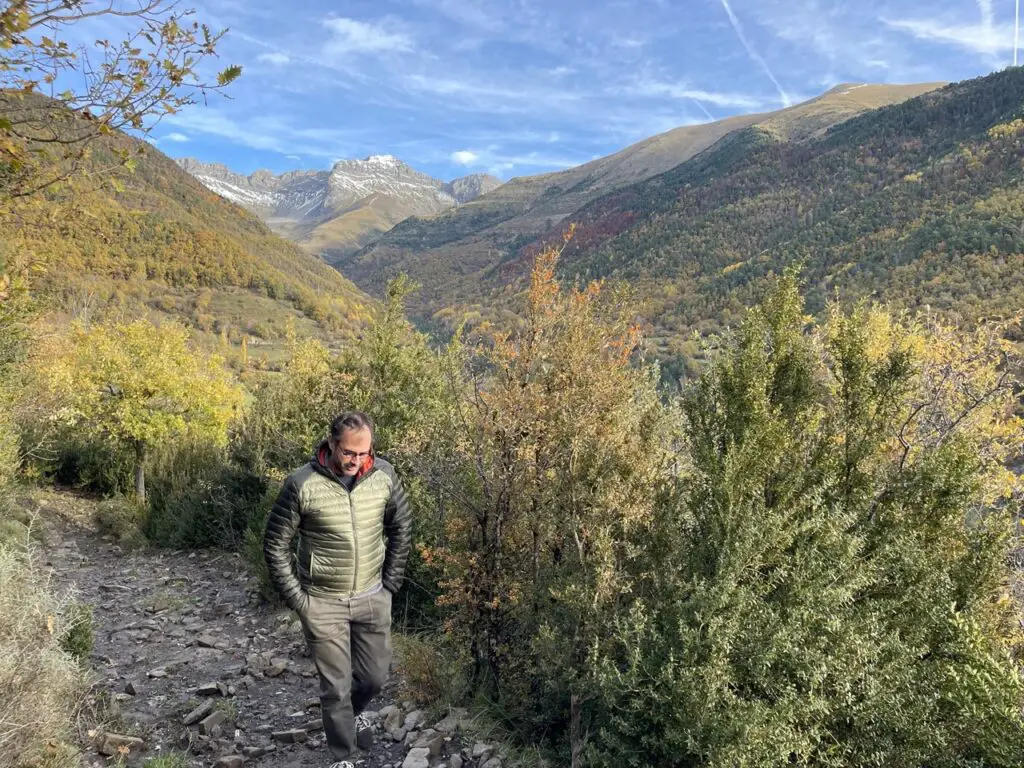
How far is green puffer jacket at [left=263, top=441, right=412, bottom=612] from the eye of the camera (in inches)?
141

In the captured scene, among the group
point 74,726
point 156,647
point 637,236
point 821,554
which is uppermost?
point 637,236

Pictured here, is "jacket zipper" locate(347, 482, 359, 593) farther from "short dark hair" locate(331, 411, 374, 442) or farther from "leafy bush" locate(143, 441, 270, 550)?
"leafy bush" locate(143, 441, 270, 550)

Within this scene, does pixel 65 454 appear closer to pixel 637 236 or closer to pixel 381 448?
pixel 381 448

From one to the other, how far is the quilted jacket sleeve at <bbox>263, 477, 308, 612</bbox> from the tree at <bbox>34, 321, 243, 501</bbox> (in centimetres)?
1107

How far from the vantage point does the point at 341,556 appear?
3709 mm

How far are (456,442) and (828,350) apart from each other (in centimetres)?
281

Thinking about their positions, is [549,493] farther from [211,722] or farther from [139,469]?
[139,469]

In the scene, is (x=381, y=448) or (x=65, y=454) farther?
(x=65, y=454)

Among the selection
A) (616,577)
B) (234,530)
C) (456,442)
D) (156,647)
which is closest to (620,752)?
A: (616,577)

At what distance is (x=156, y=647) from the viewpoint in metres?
6.21

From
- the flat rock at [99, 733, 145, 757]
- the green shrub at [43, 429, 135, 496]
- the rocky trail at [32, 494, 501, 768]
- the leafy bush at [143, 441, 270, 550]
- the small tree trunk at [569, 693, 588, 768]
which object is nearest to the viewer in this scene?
the small tree trunk at [569, 693, 588, 768]

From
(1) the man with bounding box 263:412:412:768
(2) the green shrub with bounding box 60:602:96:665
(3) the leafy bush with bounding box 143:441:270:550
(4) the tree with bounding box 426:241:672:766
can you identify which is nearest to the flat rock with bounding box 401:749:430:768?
(1) the man with bounding box 263:412:412:768

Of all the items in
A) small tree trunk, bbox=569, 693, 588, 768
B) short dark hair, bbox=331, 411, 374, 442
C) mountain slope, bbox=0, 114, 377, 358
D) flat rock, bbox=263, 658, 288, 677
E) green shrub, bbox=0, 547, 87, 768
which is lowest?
flat rock, bbox=263, 658, 288, 677

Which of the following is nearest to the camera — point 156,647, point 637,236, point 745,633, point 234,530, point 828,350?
point 745,633
